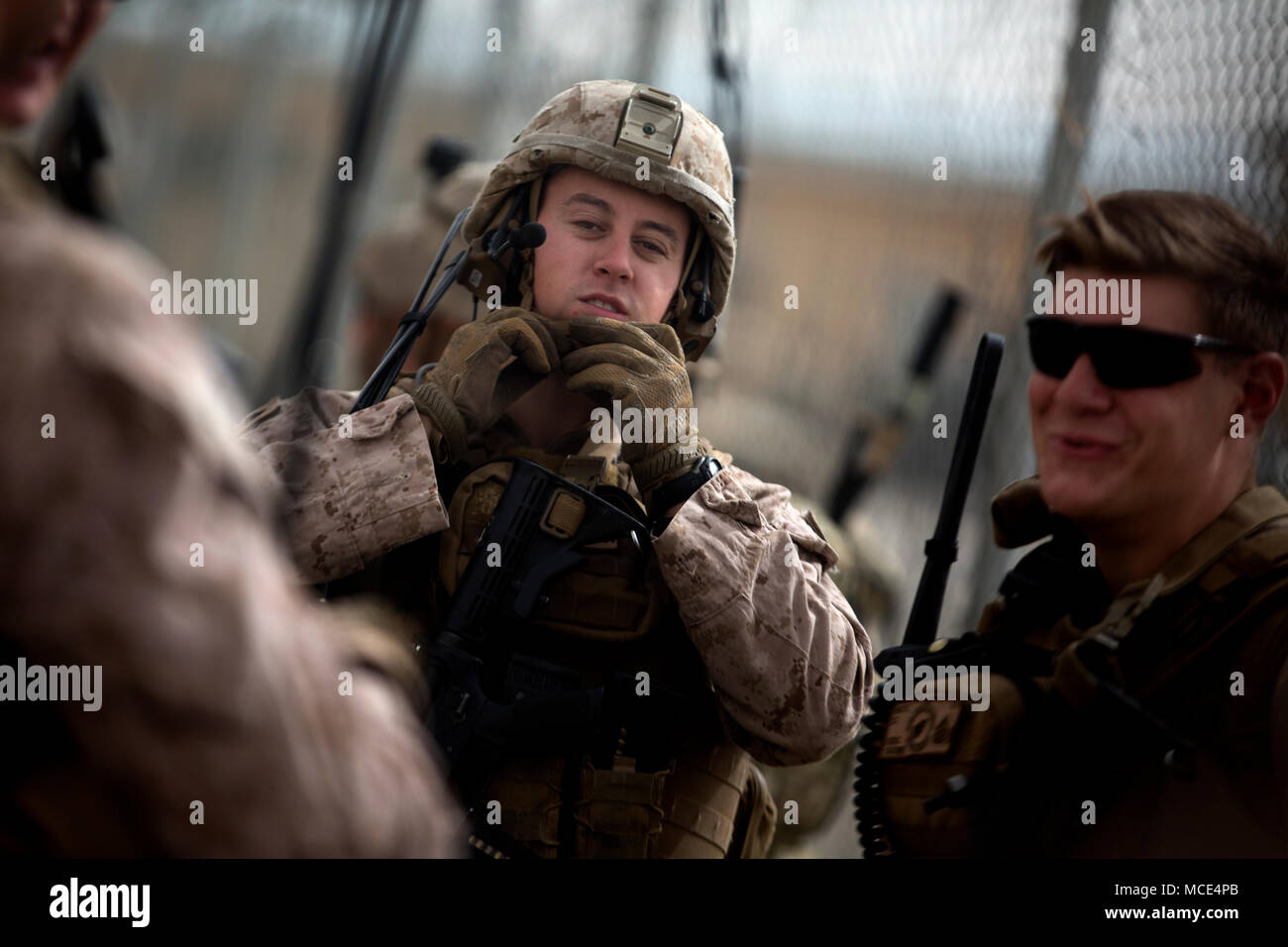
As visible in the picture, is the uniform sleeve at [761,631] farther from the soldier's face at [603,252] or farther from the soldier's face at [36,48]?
the soldier's face at [36,48]

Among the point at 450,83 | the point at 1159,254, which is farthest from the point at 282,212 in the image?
the point at 1159,254

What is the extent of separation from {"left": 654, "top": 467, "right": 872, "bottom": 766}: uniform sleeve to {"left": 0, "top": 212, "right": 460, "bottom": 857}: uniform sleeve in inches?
45.3

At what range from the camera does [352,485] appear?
2393mm

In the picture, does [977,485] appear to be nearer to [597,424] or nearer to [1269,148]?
[1269,148]

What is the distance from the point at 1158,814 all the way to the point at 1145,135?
1.85 metres

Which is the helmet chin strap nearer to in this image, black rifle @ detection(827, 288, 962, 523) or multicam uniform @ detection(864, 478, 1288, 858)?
multicam uniform @ detection(864, 478, 1288, 858)

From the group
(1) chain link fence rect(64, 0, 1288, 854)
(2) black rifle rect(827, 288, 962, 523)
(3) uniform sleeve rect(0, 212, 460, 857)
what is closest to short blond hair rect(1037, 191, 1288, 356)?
(1) chain link fence rect(64, 0, 1288, 854)

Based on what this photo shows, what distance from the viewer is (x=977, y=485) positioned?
379 cm

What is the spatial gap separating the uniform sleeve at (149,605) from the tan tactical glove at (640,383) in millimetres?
1222

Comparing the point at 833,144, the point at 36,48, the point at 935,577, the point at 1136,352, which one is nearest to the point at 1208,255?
the point at 1136,352

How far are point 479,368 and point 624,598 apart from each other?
1.65 ft

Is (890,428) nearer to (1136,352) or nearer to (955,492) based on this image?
(955,492)

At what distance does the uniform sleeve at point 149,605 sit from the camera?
3.47ft

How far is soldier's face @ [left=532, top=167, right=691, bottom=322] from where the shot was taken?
2520mm
